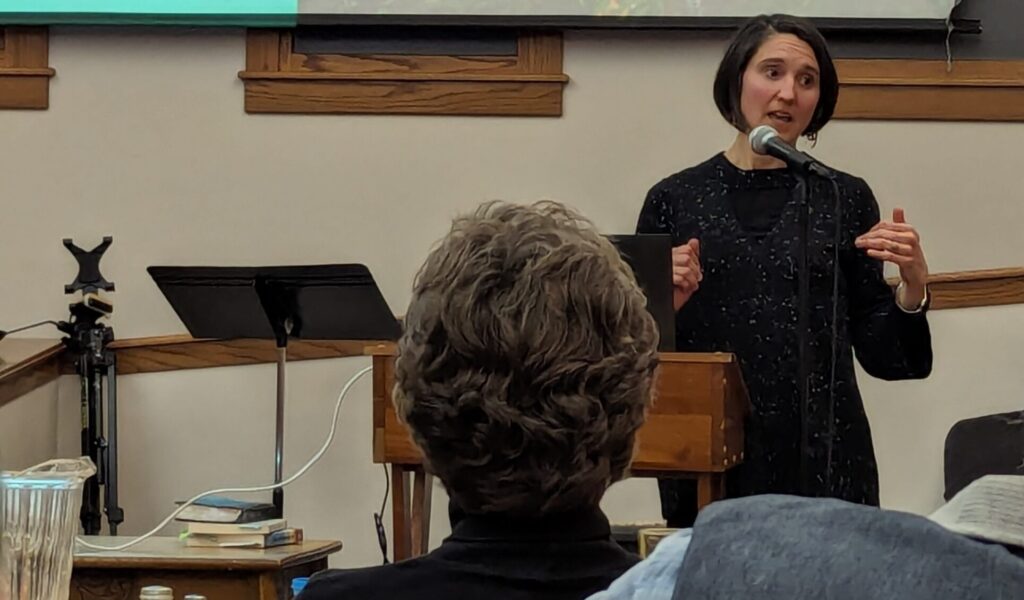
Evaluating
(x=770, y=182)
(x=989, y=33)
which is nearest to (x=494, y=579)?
(x=770, y=182)

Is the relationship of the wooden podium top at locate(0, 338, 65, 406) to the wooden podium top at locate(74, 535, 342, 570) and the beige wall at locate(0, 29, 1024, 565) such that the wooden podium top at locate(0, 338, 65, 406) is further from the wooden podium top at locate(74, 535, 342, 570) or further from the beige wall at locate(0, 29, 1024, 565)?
the wooden podium top at locate(74, 535, 342, 570)

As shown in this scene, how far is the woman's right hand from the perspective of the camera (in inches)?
101

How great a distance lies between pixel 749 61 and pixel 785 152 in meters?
0.66

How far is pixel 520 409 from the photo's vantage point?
4.11ft

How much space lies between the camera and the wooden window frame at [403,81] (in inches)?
169

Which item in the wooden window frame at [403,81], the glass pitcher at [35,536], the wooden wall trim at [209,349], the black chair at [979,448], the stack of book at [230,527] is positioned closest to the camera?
the glass pitcher at [35,536]

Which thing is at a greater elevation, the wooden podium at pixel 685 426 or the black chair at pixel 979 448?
the wooden podium at pixel 685 426

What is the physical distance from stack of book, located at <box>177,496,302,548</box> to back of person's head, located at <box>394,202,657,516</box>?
6.02ft

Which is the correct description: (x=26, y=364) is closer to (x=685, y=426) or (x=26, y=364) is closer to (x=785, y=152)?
(x=685, y=426)

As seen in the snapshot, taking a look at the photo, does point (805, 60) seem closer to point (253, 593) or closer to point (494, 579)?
point (253, 593)

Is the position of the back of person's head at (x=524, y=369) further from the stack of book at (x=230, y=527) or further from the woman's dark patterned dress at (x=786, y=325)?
the stack of book at (x=230, y=527)

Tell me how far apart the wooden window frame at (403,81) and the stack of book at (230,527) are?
5.15ft

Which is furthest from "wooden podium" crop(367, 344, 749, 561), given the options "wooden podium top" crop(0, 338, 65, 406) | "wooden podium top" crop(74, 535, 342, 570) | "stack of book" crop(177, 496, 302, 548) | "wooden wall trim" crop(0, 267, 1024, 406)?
"wooden podium top" crop(0, 338, 65, 406)

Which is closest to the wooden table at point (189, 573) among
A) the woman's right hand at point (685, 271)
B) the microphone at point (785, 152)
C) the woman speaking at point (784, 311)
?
the woman speaking at point (784, 311)
